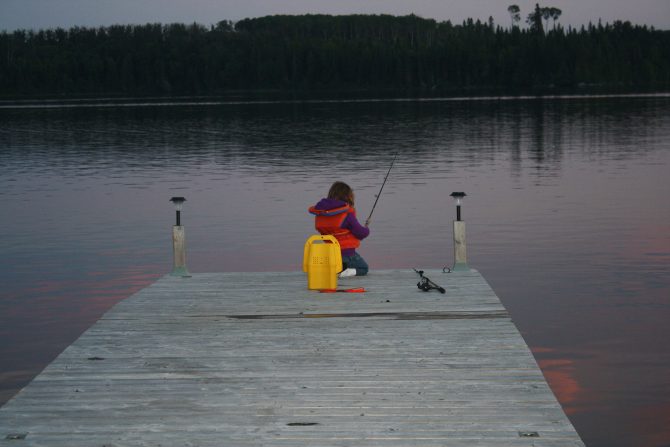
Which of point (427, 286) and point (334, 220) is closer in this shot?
point (427, 286)

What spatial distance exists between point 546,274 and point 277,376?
10291 millimetres

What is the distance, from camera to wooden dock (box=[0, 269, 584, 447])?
675cm

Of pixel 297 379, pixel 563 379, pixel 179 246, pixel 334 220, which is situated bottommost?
pixel 563 379

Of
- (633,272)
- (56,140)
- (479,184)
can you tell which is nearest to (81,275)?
(633,272)

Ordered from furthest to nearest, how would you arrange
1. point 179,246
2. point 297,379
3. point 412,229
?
point 412,229 → point 179,246 → point 297,379

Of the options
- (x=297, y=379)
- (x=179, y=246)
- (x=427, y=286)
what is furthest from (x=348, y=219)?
(x=297, y=379)

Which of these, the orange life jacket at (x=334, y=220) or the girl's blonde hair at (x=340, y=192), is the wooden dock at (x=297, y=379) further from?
the girl's blonde hair at (x=340, y=192)

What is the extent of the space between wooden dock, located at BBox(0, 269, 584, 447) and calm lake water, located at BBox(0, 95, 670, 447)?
1615 millimetres

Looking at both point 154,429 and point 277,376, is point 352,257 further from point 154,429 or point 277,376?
point 154,429

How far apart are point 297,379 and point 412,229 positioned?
622 inches

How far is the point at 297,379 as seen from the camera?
801 centimetres

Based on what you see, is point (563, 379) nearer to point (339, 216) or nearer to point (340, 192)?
point (339, 216)

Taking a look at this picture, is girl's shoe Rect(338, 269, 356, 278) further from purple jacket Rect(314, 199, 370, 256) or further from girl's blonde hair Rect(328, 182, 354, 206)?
girl's blonde hair Rect(328, 182, 354, 206)

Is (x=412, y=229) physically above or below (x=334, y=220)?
below
